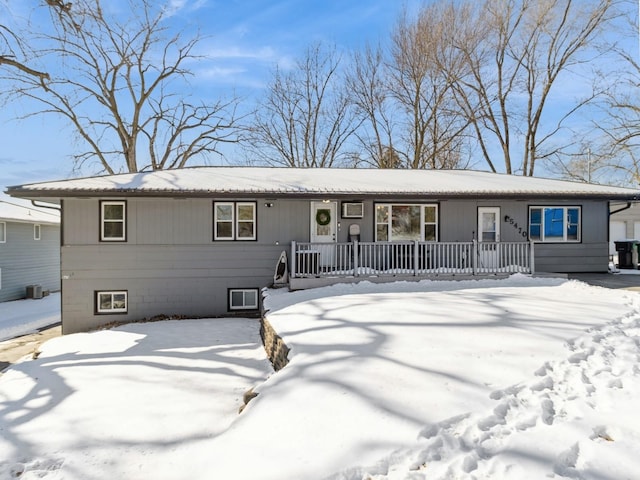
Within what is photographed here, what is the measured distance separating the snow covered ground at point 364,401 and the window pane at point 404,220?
14.7ft

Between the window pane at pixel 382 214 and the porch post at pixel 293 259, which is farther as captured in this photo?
the window pane at pixel 382 214

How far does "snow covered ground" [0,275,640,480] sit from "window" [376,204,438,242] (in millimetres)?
4425

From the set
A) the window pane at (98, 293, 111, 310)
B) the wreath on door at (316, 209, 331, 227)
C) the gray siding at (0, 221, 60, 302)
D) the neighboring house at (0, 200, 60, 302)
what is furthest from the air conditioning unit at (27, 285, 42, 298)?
the wreath on door at (316, 209, 331, 227)

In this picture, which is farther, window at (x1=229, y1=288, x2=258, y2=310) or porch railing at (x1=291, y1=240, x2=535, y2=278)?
window at (x1=229, y1=288, x2=258, y2=310)

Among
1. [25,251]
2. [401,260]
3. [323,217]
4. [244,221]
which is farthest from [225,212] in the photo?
[25,251]

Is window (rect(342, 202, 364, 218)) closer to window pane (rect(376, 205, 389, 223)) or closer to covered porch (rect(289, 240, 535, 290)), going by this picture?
window pane (rect(376, 205, 389, 223))

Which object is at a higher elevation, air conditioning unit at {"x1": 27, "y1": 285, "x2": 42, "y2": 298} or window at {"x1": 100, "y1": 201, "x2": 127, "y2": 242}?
window at {"x1": 100, "y1": 201, "x2": 127, "y2": 242}

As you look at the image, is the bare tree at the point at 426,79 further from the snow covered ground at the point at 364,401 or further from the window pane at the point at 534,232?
the snow covered ground at the point at 364,401

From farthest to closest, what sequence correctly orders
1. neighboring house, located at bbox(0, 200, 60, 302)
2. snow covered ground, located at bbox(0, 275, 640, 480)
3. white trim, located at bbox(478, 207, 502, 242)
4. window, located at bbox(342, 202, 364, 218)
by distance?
neighboring house, located at bbox(0, 200, 60, 302), white trim, located at bbox(478, 207, 502, 242), window, located at bbox(342, 202, 364, 218), snow covered ground, located at bbox(0, 275, 640, 480)

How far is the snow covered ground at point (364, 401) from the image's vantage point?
2.73 m

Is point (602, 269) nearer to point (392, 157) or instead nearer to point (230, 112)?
point (392, 157)

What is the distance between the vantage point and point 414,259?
33.6 feet

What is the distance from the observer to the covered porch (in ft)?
32.3

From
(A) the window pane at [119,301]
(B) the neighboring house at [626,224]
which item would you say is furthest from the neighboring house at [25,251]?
(B) the neighboring house at [626,224]
